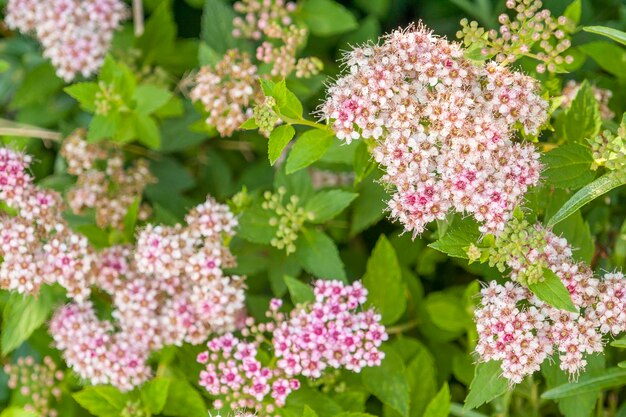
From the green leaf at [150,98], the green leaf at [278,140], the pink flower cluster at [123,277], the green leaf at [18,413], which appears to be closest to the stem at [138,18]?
the green leaf at [150,98]

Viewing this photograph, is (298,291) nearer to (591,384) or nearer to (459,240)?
(459,240)

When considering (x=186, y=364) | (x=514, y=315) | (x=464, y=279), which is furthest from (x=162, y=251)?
(x=464, y=279)

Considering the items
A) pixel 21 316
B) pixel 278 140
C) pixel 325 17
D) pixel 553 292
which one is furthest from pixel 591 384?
pixel 21 316

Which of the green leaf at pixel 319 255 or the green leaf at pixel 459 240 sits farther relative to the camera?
the green leaf at pixel 319 255

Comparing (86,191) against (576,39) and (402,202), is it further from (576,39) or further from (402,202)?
(576,39)

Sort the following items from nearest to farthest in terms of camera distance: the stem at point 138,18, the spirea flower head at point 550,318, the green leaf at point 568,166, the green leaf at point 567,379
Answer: the spirea flower head at point 550,318, the green leaf at point 568,166, the green leaf at point 567,379, the stem at point 138,18

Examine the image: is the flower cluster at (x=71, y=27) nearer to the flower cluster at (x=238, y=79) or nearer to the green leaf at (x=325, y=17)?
the flower cluster at (x=238, y=79)

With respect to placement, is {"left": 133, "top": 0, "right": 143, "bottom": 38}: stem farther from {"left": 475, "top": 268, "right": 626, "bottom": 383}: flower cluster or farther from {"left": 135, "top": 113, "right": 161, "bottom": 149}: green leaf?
{"left": 475, "top": 268, "right": 626, "bottom": 383}: flower cluster
